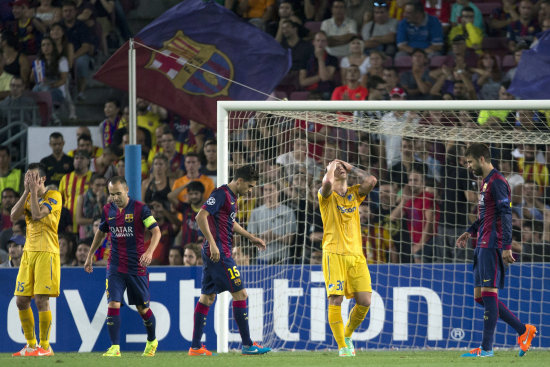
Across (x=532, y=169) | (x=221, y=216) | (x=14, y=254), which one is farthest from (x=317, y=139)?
(x=14, y=254)

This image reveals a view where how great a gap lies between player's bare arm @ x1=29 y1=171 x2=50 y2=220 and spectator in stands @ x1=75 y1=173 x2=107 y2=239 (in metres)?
2.87

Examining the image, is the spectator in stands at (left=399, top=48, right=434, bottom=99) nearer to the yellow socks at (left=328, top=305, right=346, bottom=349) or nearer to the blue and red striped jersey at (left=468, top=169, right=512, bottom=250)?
the blue and red striped jersey at (left=468, top=169, right=512, bottom=250)

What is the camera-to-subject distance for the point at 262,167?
11.2 metres

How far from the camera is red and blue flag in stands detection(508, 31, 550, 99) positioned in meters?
12.2

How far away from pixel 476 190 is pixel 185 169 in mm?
4040

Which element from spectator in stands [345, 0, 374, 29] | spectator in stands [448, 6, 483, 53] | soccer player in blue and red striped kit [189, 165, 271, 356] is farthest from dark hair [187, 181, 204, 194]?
spectator in stands [448, 6, 483, 53]

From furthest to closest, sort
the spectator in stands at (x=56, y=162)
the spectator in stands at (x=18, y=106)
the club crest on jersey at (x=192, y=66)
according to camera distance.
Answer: the spectator in stands at (x=18, y=106) → the spectator in stands at (x=56, y=162) → the club crest on jersey at (x=192, y=66)

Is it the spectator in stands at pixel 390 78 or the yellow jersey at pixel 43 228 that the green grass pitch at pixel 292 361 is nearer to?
the yellow jersey at pixel 43 228

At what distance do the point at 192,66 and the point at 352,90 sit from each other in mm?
Result: 2414

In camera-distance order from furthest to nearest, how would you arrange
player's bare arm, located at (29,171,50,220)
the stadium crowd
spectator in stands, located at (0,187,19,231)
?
spectator in stands, located at (0,187,19,231)
the stadium crowd
player's bare arm, located at (29,171,50,220)

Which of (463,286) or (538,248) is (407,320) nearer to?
(463,286)

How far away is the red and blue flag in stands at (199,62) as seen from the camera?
12.3m

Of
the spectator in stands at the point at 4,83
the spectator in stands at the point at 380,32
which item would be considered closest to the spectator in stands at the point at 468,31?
the spectator in stands at the point at 380,32

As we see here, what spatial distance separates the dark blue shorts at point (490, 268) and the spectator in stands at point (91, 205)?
581cm
